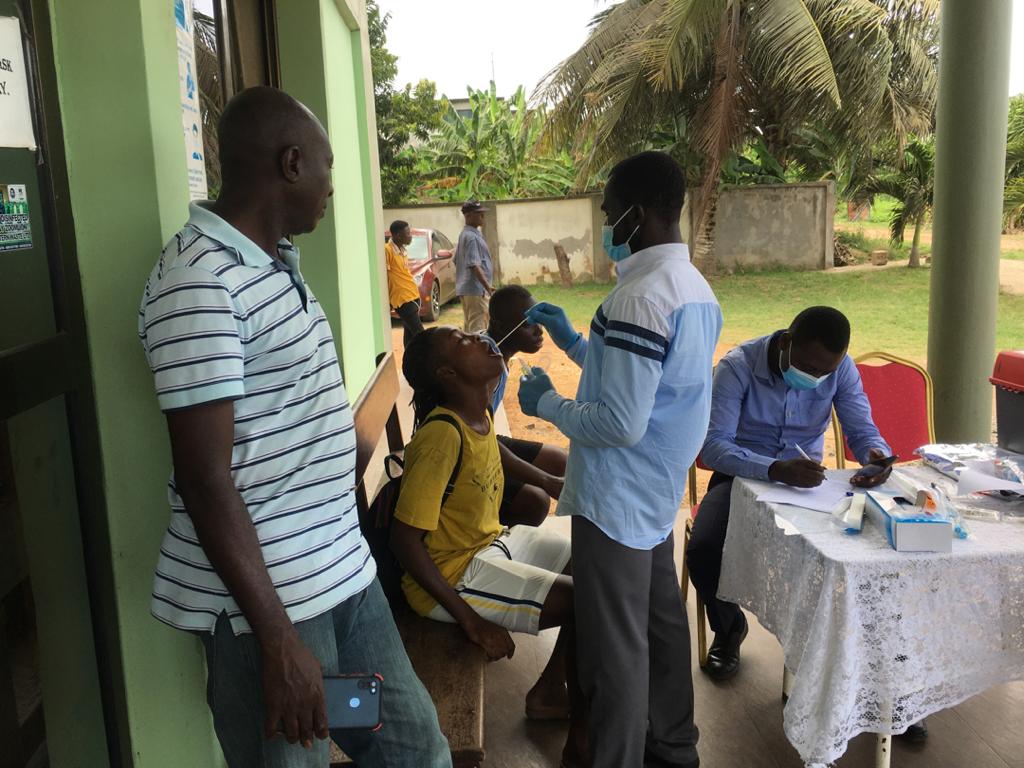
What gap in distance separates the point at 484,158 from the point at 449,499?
17.8 m

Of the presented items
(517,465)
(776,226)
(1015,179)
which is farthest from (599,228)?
(517,465)

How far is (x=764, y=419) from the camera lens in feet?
10.5

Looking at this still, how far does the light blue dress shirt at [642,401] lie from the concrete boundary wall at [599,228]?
1412cm

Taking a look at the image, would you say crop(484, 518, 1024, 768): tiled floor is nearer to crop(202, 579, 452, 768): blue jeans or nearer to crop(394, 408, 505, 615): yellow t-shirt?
crop(394, 408, 505, 615): yellow t-shirt

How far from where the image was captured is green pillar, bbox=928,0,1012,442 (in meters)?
4.25

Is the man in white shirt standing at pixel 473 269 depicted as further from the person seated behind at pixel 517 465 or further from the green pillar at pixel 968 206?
the person seated behind at pixel 517 465

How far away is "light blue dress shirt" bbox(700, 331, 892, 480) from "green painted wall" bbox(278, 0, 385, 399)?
65.7 inches

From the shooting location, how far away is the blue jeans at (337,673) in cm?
149

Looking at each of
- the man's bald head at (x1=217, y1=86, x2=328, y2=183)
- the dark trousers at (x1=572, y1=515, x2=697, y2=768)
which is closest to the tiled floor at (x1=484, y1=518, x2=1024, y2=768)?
the dark trousers at (x1=572, y1=515, x2=697, y2=768)

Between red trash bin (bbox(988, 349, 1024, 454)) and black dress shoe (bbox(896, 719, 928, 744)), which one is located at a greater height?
red trash bin (bbox(988, 349, 1024, 454))

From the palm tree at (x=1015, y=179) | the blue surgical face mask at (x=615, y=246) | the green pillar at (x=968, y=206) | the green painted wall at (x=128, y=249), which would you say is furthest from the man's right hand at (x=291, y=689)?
the palm tree at (x=1015, y=179)

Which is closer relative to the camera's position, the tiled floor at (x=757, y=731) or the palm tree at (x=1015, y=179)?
the tiled floor at (x=757, y=731)

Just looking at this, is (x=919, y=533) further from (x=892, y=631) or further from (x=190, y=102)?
(x=190, y=102)

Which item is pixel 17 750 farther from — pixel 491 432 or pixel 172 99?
pixel 491 432
